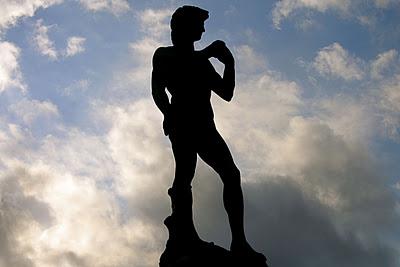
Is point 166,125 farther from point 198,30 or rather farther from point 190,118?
point 198,30

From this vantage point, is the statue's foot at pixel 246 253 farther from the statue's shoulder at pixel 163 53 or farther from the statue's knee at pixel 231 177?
the statue's shoulder at pixel 163 53

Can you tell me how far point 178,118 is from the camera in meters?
9.23

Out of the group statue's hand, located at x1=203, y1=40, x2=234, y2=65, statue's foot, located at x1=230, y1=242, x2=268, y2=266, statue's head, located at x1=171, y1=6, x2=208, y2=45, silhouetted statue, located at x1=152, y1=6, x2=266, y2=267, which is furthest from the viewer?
statue's head, located at x1=171, y1=6, x2=208, y2=45

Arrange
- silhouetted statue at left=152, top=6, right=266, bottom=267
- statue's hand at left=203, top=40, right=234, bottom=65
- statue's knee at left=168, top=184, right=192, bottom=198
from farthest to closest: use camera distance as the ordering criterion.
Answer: statue's hand at left=203, top=40, right=234, bottom=65 < statue's knee at left=168, top=184, right=192, bottom=198 < silhouetted statue at left=152, top=6, right=266, bottom=267

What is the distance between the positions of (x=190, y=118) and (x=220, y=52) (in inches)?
47.8

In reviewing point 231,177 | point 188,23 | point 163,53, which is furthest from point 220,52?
point 231,177

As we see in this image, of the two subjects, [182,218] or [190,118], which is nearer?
[182,218]

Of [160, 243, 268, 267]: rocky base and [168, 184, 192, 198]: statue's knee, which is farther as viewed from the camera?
[168, 184, 192, 198]: statue's knee

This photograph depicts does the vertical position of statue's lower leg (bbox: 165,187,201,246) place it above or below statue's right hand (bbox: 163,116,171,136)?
below

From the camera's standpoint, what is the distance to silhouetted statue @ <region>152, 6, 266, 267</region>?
28.5ft

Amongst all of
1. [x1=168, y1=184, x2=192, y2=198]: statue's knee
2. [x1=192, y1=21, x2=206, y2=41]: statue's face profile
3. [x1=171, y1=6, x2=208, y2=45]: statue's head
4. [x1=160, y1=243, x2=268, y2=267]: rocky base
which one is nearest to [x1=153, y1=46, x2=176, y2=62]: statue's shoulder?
[x1=171, y1=6, x2=208, y2=45]: statue's head

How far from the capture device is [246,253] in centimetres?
809

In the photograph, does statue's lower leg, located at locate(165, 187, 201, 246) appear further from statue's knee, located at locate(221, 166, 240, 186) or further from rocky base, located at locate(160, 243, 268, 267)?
statue's knee, located at locate(221, 166, 240, 186)

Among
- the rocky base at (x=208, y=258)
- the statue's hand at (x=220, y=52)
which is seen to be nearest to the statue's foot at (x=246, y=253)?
the rocky base at (x=208, y=258)
